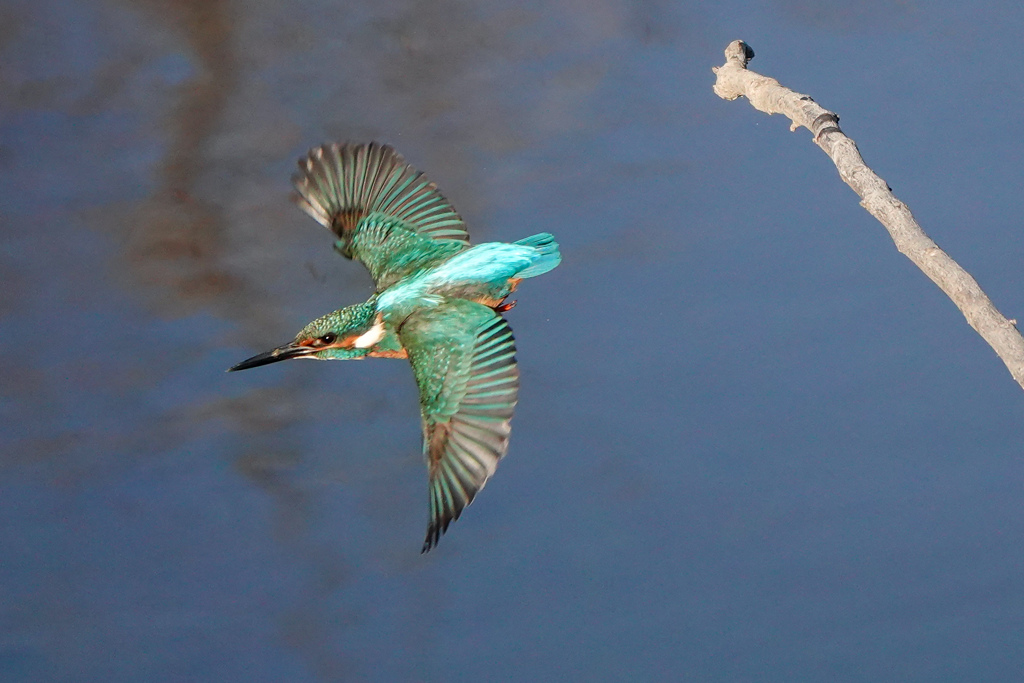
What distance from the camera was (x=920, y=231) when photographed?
3.21 feet

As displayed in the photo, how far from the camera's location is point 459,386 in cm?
106

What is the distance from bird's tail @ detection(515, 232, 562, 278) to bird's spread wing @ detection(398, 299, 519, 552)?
7 centimetres

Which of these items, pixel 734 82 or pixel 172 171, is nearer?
pixel 734 82

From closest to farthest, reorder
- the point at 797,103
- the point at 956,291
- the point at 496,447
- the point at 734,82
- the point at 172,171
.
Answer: the point at 956,291
the point at 496,447
the point at 797,103
the point at 734,82
the point at 172,171

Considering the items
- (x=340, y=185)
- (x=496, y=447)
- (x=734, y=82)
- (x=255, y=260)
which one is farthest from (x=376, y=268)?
(x=255, y=260)

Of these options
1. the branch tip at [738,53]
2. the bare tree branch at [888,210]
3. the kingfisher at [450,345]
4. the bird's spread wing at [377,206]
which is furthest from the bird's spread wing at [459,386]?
the branch tip at [738,53]

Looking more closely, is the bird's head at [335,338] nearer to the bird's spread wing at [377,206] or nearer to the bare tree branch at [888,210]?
the bird's spread wing at [377,206]

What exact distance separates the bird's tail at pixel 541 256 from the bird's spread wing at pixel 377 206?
8 cm

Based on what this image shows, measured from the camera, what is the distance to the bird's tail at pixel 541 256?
1.13m

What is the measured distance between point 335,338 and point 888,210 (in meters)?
0.48

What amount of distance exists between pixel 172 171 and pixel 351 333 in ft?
2.91

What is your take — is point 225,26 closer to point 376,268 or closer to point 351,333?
point 376,268

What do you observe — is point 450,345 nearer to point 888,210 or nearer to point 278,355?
point 278,355

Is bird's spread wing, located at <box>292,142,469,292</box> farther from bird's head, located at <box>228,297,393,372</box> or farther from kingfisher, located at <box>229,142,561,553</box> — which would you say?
bird's head, located at <box>228,297,393,372</box>
